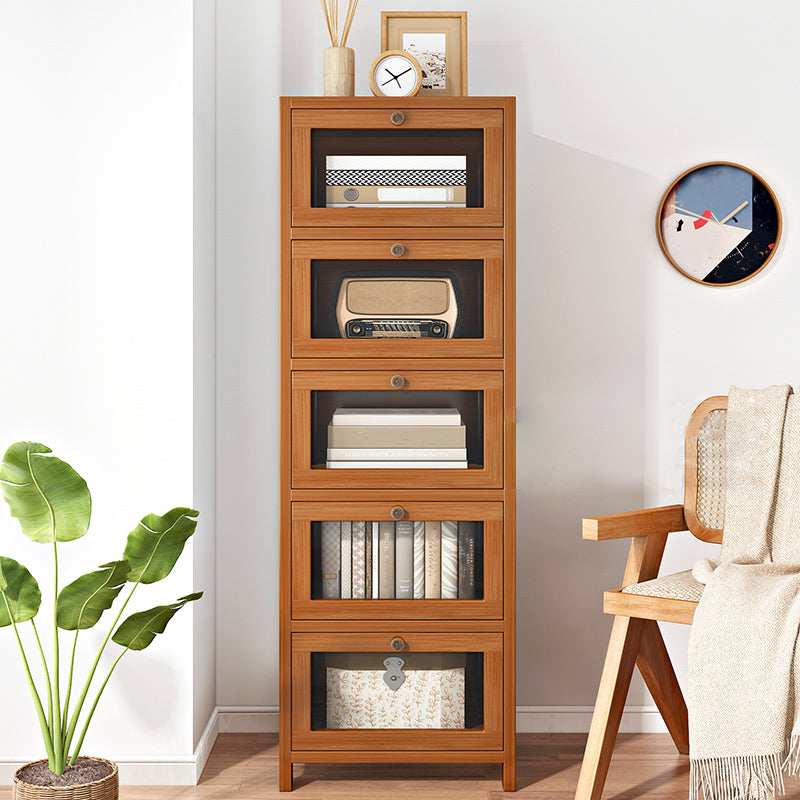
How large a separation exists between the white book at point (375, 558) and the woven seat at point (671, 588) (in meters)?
0.61

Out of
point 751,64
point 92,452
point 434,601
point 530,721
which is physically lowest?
point 530,721

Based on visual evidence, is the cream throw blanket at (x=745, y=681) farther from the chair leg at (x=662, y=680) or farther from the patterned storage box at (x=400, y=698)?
the patterned storage box at (x=400, y=698)

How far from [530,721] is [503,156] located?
1.65 metres

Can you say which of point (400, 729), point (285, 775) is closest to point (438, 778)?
point (400, 729)

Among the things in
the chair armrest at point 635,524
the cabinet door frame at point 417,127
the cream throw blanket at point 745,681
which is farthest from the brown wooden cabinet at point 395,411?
the cream throw blanket at point 745,681

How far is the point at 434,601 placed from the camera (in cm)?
207

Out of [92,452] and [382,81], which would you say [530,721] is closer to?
[92,452]

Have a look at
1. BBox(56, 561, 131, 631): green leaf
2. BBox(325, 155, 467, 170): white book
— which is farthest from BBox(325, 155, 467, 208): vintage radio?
BBox(56, 561, 131, 631): green leaf

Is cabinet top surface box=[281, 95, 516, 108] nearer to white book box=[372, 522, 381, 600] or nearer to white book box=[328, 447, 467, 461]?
white book box=[328, 447, 467, 461]

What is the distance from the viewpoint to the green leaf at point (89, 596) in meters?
1.78

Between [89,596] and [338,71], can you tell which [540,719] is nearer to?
[89,596]

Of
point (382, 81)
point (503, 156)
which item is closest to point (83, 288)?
point (382, 81)

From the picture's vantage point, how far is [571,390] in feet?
8.14

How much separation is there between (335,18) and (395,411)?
1136 mm
